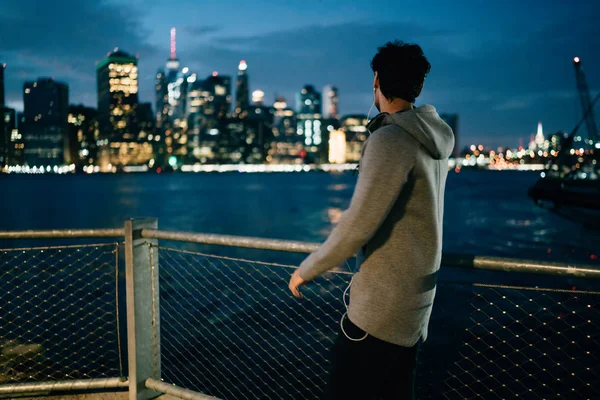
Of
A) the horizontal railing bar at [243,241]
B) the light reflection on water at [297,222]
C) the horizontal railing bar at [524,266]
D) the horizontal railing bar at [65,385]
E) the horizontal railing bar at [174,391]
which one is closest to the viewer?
the horizontal railing bar at [524,266]

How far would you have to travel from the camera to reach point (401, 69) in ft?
5.48

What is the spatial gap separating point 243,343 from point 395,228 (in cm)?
878

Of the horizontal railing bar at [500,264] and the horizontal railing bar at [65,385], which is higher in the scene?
the horizontal railing bar at [500,264]

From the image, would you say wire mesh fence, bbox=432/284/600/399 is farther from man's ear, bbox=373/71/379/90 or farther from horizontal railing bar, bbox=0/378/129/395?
man's ear, bbox=373/71/379/90

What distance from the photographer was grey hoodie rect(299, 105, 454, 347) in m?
1.55

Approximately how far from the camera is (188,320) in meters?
11.6

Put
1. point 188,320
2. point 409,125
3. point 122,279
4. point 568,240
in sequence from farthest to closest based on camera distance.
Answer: point 568,240
point 122,279
point 188,320
point 409,125

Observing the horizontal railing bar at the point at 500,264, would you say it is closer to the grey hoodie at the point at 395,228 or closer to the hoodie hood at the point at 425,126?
the grey hoodie at the point at 395,228

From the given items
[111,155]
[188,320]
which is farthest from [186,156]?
[188,320]

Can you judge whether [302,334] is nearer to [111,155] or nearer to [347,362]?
[347,362]

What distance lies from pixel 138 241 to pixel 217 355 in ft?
21.4

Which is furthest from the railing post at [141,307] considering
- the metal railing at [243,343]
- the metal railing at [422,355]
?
the metal railing at [422,355]

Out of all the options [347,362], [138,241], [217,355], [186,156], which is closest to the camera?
[347,362]

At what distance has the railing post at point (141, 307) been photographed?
3.09 m
